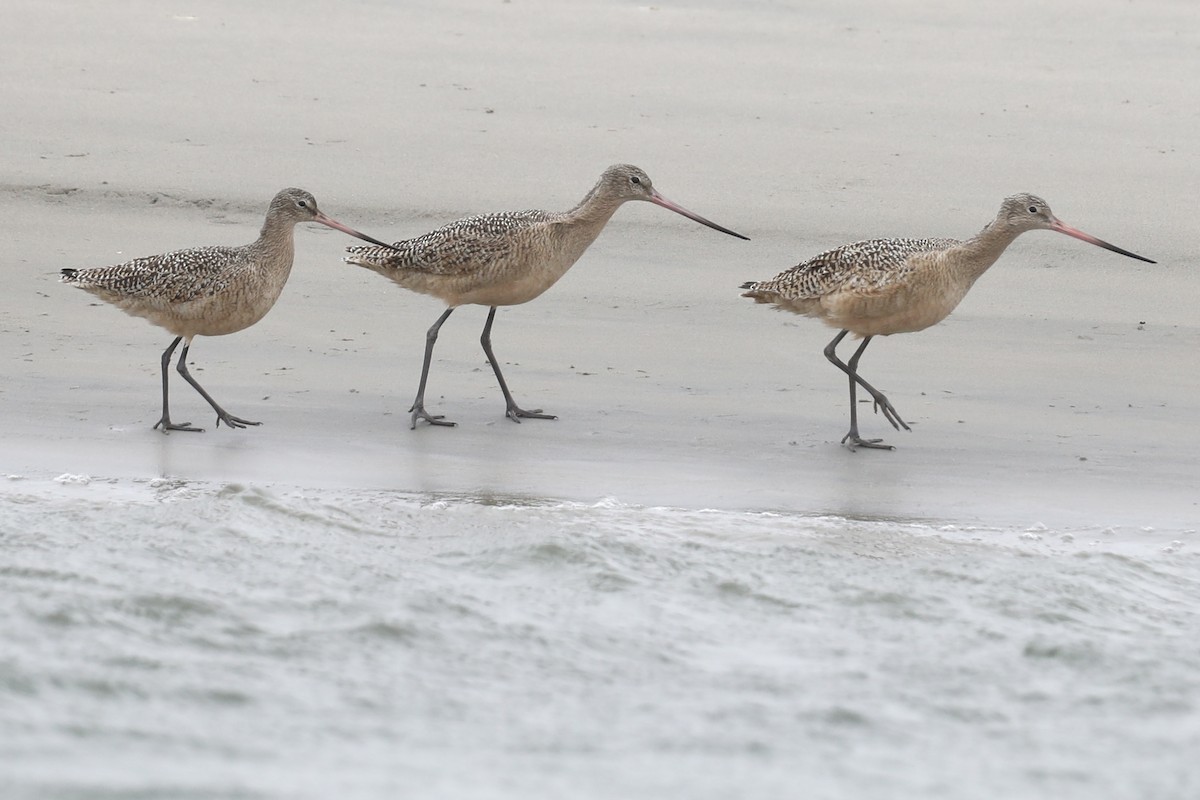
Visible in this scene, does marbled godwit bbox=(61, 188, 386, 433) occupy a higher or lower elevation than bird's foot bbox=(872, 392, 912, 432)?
higher

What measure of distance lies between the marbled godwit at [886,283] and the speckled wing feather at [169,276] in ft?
7.40

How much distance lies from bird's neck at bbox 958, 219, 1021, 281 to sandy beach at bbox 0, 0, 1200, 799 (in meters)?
0.48

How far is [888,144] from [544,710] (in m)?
5.61

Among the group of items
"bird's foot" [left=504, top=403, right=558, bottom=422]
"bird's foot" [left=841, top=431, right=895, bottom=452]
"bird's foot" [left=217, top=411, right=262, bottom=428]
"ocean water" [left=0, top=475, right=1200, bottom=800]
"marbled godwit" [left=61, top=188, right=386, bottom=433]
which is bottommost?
"ocean water" [left=0, top=475, right=1200, bottom=800]

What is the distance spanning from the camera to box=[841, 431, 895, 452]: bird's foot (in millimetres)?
7051

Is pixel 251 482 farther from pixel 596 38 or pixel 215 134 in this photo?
pixel 596 38

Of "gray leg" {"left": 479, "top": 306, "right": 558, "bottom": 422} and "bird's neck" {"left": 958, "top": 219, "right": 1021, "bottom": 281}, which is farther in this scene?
"bird's neck" {"left": 958, "top": 219, "right": 1021, "bottom": 281}

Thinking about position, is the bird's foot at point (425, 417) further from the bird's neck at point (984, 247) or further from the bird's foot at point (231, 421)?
the bird's neck at point (984, 247)

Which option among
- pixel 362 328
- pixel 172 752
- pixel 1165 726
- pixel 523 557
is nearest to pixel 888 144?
pixel 362 328

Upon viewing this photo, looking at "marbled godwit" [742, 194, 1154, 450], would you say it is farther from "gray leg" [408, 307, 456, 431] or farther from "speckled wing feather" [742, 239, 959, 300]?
"gray leg" [408, 307, 456, 431]

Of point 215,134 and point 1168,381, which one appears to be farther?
point 215,134

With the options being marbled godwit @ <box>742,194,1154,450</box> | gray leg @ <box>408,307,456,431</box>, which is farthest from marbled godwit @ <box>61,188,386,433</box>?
marbled godwit @ <box>742,194,1154,450</box>

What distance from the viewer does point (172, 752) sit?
498cm

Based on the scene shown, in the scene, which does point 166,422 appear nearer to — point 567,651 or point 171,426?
point 171,426
